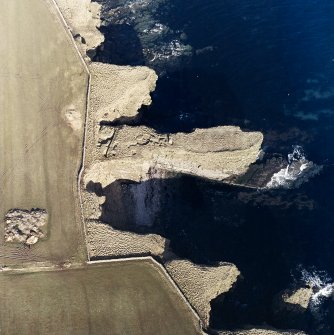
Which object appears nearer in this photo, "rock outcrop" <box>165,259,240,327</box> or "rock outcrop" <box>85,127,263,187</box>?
"rock outcrop" <box>165,259,240,327</box>

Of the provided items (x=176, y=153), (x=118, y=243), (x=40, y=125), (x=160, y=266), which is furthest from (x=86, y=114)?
(x=160, y=266)

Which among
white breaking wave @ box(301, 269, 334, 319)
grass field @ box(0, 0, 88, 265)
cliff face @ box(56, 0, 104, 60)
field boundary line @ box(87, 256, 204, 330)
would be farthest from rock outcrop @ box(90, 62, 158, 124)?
white breaking wave @ box(301, 269, 334, 319)

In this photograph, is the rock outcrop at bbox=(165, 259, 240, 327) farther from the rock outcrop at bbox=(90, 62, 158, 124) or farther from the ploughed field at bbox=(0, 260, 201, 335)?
the rock outcrop at bbox=(90, 62, 158, 124)

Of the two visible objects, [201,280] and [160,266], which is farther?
[160,266]

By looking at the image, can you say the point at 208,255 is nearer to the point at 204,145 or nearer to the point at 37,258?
the point at 204,145

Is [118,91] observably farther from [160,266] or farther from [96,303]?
[96,303]

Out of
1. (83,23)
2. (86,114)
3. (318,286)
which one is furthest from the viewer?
(83,23)
